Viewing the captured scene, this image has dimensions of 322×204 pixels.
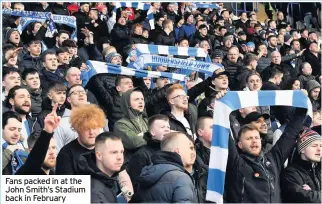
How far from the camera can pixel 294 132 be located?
6488 millimetres

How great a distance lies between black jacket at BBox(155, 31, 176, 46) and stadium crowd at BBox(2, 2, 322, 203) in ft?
5.17

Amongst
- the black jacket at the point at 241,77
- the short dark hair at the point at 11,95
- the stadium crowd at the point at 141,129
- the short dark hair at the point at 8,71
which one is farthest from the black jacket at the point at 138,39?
the short dark hair at the point at 11,95

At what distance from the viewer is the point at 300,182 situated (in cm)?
631

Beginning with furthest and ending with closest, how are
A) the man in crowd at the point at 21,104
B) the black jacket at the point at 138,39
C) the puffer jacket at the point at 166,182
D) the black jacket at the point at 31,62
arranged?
the black jacket at the point at 138,39, the black jacket at the point at 31,62, the man in crowd at the point at 21,104, the puffer jacket at the point at 166,182

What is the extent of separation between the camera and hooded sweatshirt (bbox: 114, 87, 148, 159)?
6.75 m

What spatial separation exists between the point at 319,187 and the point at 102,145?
6.77 ft

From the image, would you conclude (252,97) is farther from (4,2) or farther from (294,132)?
(4,2)

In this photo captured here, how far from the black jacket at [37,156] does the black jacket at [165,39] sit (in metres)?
7.94

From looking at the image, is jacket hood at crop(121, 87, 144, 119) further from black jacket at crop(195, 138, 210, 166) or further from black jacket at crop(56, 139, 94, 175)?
black jacket at crop(56, 139, 94, 175)

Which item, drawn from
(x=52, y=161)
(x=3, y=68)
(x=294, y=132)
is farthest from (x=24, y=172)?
(x=3, y=68)

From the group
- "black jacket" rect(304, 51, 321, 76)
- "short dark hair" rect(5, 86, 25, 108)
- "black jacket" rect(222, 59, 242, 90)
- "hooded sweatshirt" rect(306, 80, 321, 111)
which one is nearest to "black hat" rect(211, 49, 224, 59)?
"black jacket" rect(222, 59, 242, 90)

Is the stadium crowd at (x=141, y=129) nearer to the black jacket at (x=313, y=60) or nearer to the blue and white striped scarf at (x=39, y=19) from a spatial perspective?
the blue and white striped scarf at (x=39, y=19)

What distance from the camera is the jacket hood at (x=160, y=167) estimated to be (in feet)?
16.6

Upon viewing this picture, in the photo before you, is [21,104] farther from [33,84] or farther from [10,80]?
[33,84]
